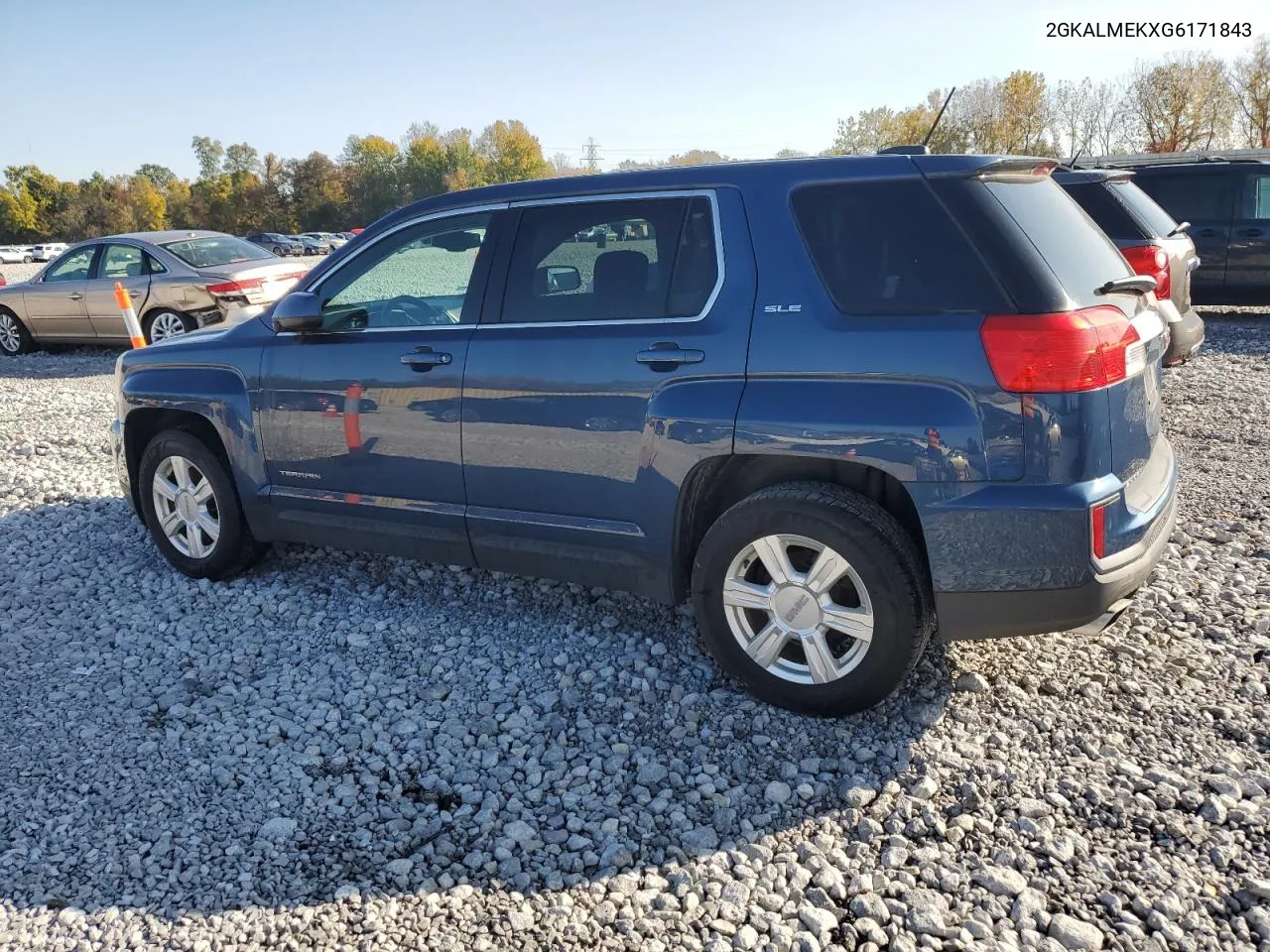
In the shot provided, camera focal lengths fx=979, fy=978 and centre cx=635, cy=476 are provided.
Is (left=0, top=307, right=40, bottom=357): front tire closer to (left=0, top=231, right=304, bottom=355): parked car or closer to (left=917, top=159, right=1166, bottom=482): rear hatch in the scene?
(left=0, top=231, right=304, bottom=355): parked car

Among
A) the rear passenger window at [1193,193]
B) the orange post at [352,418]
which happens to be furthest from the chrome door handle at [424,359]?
the rear passenger window at [1193,193]

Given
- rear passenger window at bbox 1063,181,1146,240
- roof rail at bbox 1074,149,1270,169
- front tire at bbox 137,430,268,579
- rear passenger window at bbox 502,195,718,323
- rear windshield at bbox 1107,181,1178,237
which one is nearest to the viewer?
rear passenger window at bbox 502,195,718,323

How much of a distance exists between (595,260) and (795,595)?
60.1 inches

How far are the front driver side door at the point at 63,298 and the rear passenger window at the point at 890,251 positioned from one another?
12491 millimetres

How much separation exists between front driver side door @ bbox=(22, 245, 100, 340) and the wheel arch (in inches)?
480

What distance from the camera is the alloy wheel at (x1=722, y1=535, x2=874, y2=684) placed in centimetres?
338

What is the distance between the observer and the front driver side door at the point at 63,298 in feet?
43.3

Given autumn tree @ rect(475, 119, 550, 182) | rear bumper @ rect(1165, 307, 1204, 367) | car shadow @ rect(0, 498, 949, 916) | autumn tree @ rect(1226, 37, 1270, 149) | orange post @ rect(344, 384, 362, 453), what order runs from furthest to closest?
autumn tree @ rect(475, 119, 550, 182)
autumn tree @ rect(1226, 37, 1270, 149)
rear bumper @ rect(1165, 307, 1204, 367)
orange post @ rect(344, 384, 362, 453)
car shadow @ rect(0, 498, 949, 916)

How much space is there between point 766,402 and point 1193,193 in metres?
11.5

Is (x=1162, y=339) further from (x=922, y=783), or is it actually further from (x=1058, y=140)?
(x=1058, y=140)

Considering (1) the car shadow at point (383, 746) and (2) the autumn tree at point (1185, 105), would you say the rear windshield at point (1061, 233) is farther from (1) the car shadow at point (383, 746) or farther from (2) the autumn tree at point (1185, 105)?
(2) the autumn tree at point (1185, 105)

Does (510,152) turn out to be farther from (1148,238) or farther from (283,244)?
(1148,238)

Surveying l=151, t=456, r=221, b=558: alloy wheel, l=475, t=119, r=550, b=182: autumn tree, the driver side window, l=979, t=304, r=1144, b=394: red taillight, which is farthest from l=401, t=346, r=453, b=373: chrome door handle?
l=475, t=119, r=550, b=182: autumn tree

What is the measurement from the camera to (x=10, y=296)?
14094 millimetres
